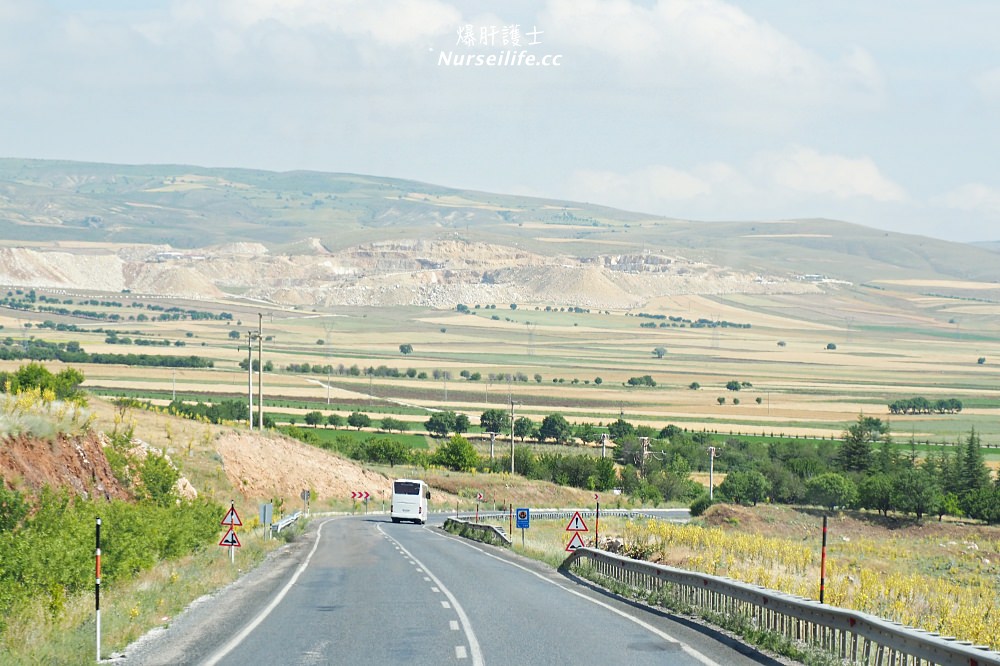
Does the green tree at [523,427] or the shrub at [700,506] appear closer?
the shrub at [700,506]

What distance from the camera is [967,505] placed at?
98688mm

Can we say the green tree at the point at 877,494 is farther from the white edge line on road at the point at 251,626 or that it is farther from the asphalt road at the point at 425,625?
the white edge line on road at the point at 251,626

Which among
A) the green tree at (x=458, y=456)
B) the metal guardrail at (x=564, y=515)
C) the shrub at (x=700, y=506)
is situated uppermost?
the green tree at (x=458, y=456)

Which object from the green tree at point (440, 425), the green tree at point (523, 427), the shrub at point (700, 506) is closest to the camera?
the shrub at point (700, 506)

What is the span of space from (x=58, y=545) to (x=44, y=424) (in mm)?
16315

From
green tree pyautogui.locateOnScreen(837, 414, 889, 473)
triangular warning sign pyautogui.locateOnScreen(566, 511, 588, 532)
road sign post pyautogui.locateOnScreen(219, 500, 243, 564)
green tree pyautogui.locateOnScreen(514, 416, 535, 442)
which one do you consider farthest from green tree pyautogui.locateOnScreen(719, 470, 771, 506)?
road sign post pyautogui.locateOnScreen(219, 500, 243, 564)

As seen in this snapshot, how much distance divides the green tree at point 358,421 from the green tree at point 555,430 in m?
18.7

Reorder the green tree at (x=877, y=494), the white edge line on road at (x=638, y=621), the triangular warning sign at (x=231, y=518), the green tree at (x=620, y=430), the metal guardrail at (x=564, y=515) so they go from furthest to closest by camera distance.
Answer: the green tree at (x=620, y=430), the green tree at (x=877, y=494), the metal guardrail at (x=564, y=515), the triangular warning sign at (x=231, y=518), the white edge line on road at (x=638, y=621)

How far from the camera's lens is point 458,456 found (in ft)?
388

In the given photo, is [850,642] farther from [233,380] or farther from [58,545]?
[233,380]

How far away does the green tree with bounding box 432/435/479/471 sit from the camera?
118 m

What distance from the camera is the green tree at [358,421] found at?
138950mm

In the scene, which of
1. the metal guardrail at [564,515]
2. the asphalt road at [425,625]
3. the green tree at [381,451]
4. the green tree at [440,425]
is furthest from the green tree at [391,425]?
the asphalt road at [425,625]

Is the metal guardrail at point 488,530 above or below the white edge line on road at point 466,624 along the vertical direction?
below
